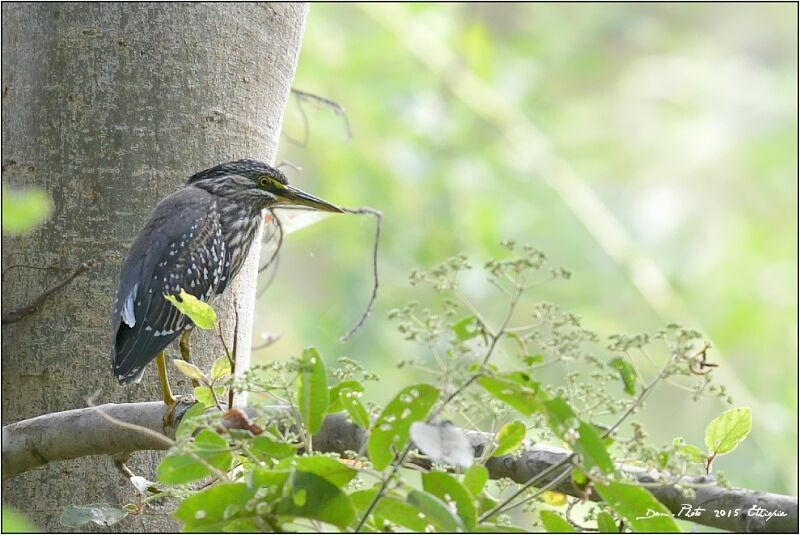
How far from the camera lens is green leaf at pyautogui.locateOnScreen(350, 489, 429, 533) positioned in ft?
3.34

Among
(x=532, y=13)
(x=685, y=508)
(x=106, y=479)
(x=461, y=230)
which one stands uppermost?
(x=532, y=13)

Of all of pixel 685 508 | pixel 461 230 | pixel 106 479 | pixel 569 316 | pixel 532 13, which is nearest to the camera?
pixel 569 316

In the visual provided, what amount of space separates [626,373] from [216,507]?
461 millimetres

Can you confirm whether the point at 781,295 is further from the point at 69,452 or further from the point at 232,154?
the point at 69,452

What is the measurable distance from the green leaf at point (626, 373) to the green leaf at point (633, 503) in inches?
4.0

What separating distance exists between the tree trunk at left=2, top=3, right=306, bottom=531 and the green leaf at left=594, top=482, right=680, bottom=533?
123 cm

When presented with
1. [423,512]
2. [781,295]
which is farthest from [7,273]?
[781,295]

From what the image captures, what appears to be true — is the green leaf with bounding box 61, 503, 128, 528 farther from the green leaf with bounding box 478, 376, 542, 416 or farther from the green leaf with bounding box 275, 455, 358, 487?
the green leaf with bounding box 478, 376, 542, 416

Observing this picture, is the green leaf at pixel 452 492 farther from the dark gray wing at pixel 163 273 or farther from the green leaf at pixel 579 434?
the dark gray wing at pixel 163 273

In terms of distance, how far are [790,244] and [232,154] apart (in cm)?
471

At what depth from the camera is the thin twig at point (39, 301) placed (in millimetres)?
2078

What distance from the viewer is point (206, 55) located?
2.17 m

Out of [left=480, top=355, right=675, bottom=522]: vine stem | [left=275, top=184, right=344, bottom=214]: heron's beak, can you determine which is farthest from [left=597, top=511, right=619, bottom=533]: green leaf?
[left=275, top=184, right=344, bottom=214]: heron's beak

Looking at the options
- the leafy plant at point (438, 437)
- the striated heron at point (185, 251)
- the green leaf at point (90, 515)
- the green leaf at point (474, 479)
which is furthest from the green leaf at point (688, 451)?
the striated heron at point (185, 251)
